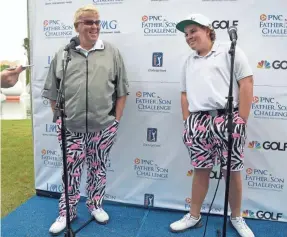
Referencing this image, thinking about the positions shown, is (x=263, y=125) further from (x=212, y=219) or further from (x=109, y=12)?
(x=109, y=12)

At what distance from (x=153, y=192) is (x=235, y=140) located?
106 cm

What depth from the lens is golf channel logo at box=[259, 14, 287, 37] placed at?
2322 mm

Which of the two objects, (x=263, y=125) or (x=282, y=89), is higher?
(x=282, y=89)

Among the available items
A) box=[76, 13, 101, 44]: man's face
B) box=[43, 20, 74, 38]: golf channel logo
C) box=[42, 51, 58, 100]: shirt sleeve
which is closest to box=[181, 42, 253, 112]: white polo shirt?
box=[76, 13, 101, 44]: man's face

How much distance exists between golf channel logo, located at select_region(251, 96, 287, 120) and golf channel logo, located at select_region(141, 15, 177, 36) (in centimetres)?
88

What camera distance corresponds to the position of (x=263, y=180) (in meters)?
2.53

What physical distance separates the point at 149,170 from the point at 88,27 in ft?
4.43

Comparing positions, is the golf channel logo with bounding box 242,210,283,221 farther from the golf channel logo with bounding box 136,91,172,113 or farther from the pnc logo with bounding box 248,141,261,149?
the golf channel logo with bounding box 136,91,172,113

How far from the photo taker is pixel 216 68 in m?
2.00

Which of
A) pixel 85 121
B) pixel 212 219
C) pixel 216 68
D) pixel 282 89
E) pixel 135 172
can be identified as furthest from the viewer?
pixel 135 172

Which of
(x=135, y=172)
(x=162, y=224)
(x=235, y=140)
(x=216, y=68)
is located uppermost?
(x=216, y=68)

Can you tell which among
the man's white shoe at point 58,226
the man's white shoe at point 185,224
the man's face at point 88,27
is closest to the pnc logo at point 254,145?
Result: the man's white shoe at point 185,224

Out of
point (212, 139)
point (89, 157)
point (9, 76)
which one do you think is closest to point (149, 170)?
point (89, 157)

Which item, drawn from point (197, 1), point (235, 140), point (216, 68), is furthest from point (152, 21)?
point (235, 140)
